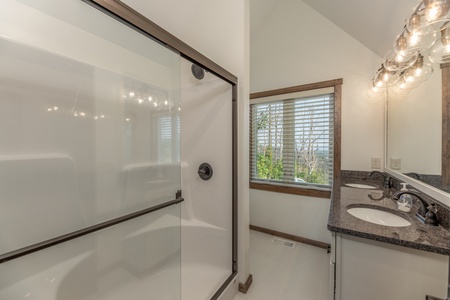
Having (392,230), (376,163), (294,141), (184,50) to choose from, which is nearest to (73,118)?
(184,50)

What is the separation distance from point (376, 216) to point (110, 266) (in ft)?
5.91

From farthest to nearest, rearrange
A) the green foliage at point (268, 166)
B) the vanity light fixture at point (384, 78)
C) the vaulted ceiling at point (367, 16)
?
1. the green foliage at point (268, 166)
2. the vanity light fixture at point (384, 78)
3. the vaulted ceiling at point (367, 16)

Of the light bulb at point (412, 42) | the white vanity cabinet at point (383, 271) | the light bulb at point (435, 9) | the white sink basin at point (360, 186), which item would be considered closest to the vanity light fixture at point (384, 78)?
the light bulb at point (412, 42)

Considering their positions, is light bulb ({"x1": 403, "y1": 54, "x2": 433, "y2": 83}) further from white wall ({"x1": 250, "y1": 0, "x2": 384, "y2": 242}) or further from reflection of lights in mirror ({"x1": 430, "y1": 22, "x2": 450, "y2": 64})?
white wall ({"x1": 250, "y1": 0, "x2": 384, "y2": 242})

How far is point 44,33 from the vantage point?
0.96 metres

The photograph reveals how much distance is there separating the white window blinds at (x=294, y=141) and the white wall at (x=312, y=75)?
20 cm

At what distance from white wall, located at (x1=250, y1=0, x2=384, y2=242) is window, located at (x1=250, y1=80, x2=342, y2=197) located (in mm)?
118

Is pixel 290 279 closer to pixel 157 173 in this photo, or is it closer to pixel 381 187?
pixel 381 187

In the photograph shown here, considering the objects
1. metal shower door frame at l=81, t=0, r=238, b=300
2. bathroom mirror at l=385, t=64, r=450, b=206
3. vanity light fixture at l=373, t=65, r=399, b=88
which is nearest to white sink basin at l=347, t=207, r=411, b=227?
bathroom mirror at l=385, t=64, r=450, b=206

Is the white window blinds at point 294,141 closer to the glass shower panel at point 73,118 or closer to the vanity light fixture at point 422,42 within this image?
the vanity light fixture at point 422,42

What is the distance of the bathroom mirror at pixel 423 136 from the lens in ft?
3.57

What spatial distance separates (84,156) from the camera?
3.59 feet


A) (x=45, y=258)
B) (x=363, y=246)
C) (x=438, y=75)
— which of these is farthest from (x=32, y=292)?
(x=438, y=75)

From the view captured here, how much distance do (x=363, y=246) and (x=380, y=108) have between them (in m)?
1.77
